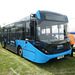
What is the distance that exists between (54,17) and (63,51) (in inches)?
77.9

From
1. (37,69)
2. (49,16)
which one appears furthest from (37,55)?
(49,16)

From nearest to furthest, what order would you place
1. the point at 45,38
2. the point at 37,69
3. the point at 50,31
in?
the point at 37,69 < the point at 45,38 < the point at 50,31

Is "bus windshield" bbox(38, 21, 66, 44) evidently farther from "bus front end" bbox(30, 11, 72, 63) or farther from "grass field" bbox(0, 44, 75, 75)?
"grass field" bbox(0, 44, 75, 75)

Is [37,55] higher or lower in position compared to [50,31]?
lower

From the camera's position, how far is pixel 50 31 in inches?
185

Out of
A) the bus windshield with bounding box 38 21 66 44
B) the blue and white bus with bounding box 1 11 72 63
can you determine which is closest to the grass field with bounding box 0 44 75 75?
the blue and white bus with bounding box 1 11 72 63

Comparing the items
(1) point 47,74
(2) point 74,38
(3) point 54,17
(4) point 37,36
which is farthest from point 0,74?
(2) point 74,38

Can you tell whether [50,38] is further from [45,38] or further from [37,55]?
[37,55]

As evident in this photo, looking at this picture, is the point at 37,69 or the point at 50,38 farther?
the point at 50,38

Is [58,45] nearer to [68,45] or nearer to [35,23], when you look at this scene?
[68,45]

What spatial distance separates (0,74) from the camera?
12.2 feet

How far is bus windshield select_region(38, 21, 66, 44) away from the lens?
4.32 metres

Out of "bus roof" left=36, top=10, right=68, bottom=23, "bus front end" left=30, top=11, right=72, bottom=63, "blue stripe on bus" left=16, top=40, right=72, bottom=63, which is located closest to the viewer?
"blue stripe on bus" left=16, top=40, right=72, bottom=63

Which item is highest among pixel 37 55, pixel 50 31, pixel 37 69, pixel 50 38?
pixel 50 31
